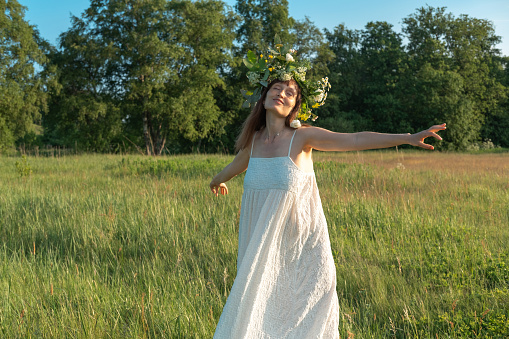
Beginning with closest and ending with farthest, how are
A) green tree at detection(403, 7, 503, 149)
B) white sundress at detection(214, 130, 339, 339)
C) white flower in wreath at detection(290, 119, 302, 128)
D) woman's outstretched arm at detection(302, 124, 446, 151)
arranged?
white sundress at detection(214, 130, 339, 339) → woman's outstretched arm at detection(302, 124, 446, 151) → white flower in wreath at detection(290, 119, 302, 128) → green tree at detection(403, 7, 503, 149)

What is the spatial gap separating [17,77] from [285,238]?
28972mm

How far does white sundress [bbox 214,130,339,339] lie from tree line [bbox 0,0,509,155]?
2471 centimetres

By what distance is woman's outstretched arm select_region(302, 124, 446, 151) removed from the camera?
2352 millimetres

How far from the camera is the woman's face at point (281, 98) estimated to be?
2.67m

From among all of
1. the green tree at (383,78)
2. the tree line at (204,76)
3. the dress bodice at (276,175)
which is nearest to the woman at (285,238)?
the dress bodice at (276,175)

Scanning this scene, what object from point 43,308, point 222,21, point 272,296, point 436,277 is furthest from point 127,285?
point 222,21

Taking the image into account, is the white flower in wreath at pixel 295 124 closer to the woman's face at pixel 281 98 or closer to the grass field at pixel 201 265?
the woman's face at pixel 281 98

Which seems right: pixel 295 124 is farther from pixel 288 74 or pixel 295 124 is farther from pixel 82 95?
pixel 82 95

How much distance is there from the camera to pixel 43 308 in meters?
3.12

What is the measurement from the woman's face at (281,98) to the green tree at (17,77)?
2676 centimetres

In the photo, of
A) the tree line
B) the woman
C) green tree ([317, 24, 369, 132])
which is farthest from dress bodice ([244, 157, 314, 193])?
green tree ([317, 24, 369, 132])

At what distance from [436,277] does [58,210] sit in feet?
16.3

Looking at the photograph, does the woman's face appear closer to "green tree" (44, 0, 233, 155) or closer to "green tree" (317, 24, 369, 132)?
"green tree" (44, 0, 233, 155)

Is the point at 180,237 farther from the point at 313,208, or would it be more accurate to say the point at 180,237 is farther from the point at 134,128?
the point at 134,128
